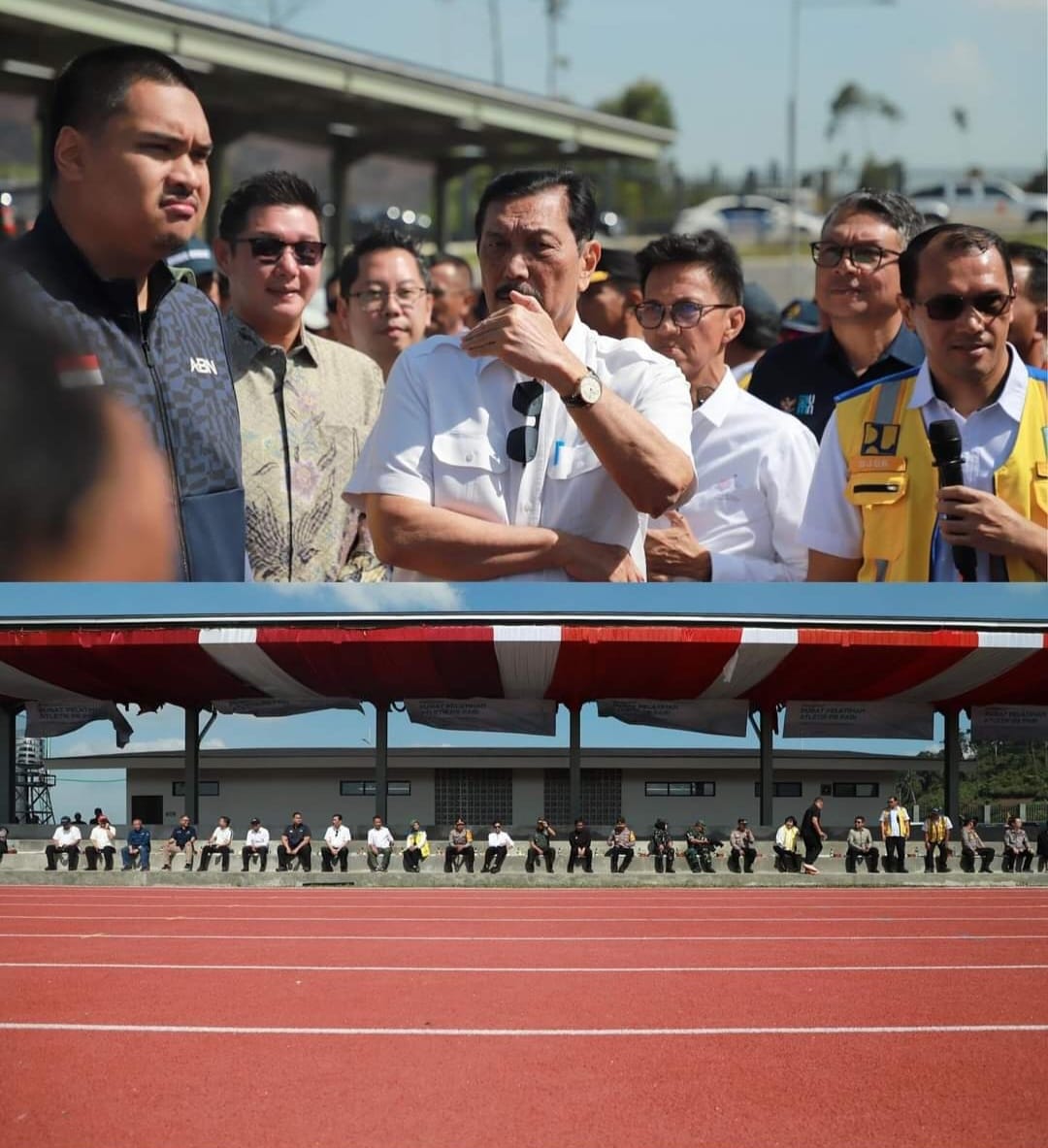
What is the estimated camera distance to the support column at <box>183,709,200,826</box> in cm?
650

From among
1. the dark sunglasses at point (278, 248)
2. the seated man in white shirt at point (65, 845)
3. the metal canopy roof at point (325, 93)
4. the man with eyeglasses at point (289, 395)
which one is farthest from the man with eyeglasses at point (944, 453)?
the seated man in white shirt at point (65, 845)

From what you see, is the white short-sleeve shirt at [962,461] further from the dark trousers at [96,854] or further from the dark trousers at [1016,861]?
the dark trousers at [96,854]

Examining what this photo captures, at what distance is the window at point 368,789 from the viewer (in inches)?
253

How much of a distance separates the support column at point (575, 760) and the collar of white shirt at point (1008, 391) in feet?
9.01

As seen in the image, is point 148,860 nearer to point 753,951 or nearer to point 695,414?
point 753,951

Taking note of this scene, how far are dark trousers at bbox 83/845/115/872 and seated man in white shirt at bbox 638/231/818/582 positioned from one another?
359cm

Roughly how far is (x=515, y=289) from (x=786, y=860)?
15.2ft

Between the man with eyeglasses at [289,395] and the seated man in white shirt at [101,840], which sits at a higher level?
the man with eyeglasses at [289,395]

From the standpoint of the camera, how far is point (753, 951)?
7.56 meters

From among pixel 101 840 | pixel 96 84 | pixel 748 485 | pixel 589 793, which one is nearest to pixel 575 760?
pixel 589 793

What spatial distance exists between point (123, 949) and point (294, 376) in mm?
4394

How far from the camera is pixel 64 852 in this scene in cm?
→ 687

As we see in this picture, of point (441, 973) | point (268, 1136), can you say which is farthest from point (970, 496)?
point (441, 973)

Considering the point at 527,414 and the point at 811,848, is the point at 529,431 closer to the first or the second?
the point at 527,414
